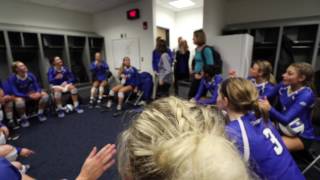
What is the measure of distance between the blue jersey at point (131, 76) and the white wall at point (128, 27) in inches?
24.2

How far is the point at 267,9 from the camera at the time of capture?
3.88 m

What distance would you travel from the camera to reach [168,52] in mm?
3951

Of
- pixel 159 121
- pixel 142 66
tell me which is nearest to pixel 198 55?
pixel 142 66

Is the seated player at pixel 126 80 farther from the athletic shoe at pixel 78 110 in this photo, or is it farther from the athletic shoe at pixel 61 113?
the athletic shoe at pixel 61 113

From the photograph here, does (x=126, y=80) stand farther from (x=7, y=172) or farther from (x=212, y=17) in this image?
(x=7, y=172)

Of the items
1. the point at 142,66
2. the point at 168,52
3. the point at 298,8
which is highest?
the point at 298,8

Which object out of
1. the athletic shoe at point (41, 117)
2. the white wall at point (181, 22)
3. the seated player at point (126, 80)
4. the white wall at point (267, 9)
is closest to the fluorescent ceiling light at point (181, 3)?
Answer: the white wall at point (181, 22)

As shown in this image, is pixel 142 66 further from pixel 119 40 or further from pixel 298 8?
pixel 298 8

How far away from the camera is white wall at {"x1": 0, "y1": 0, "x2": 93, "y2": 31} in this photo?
399 centimetres

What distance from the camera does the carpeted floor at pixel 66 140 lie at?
193cm

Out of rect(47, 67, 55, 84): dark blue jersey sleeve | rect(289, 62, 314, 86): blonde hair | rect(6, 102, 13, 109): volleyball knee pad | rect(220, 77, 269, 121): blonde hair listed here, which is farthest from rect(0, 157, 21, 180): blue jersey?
rect(47, 67, 55, 84): dark blue jersey sleeve

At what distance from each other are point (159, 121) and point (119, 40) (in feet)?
16.0

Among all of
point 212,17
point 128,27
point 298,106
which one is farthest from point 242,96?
point 128,27

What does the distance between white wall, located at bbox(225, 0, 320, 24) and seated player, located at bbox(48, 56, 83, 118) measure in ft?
12.9
